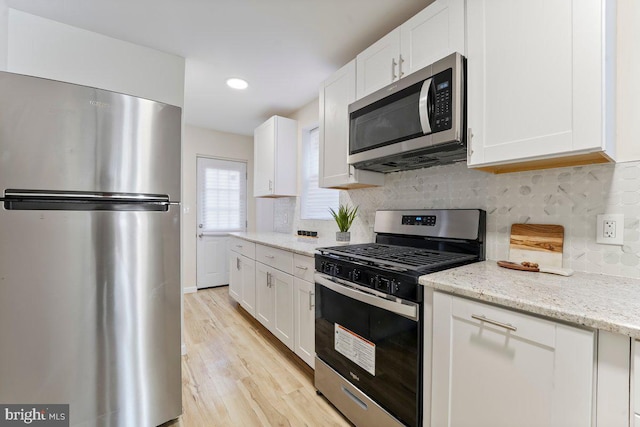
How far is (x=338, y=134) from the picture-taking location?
2127 millimetres

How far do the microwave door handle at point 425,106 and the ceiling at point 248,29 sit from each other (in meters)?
0.60

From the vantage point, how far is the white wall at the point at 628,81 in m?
1.07

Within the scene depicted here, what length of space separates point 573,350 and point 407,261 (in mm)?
652

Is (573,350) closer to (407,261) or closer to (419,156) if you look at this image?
(407,261)

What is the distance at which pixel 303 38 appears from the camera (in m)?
1.94

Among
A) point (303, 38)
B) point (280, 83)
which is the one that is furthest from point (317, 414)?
point (280, 83)

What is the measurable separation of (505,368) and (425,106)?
1.17 m

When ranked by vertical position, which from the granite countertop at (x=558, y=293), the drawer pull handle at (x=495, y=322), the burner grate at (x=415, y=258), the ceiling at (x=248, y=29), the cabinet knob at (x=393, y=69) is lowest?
the drawer pull handle at (x=495, y=322)

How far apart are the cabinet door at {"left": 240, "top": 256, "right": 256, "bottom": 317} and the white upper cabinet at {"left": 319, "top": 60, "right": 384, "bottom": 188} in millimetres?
1211

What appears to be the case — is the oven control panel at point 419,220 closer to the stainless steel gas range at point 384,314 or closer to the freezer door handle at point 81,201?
the stainless steel gas range at point 384,314

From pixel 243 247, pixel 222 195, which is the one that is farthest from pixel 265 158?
pixel 222 195

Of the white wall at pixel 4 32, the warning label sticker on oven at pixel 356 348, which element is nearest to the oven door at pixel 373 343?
the warning label sticker on oven at pixel 356 348

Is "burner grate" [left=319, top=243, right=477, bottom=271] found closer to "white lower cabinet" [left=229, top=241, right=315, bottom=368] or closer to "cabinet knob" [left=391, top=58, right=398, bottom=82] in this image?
"white lower cabinet" [left=229, top=241, right=315, bottom=368]

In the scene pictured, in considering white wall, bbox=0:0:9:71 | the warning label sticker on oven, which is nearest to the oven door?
the warning label sticker on oven
